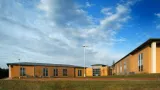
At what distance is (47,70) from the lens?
Result: 56625mm

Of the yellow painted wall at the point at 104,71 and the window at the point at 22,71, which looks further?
the yellow painted wall at the point at 104,71

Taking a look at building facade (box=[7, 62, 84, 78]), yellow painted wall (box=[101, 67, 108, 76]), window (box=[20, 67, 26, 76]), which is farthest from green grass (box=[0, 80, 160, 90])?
yellow painted wall (box=[101, 67, 108, 76])

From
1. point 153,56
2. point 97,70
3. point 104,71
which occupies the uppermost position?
point 153,56

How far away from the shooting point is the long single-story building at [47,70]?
52.0m

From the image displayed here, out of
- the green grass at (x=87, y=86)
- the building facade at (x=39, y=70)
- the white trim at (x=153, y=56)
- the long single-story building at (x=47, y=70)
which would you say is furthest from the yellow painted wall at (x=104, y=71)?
the green grass at (x=87, y=86)

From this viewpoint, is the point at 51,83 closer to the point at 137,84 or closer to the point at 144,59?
the point at 137,84

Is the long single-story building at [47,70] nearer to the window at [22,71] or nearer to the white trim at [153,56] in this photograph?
the window at [22,71]

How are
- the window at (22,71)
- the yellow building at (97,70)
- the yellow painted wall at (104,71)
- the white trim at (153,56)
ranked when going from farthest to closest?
the yellow painted wall at (104,71)
the yellow building at (97,70)
the window at (22,71)
the white trim at (153,56)

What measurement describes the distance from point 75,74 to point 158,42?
40145mm

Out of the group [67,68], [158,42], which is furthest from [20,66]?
[158,42]

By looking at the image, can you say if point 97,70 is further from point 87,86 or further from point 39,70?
point 87,86

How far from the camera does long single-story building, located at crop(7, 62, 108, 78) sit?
171ft

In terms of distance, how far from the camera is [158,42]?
26.1 meters

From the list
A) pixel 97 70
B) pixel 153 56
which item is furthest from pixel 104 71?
pixel 153 56
